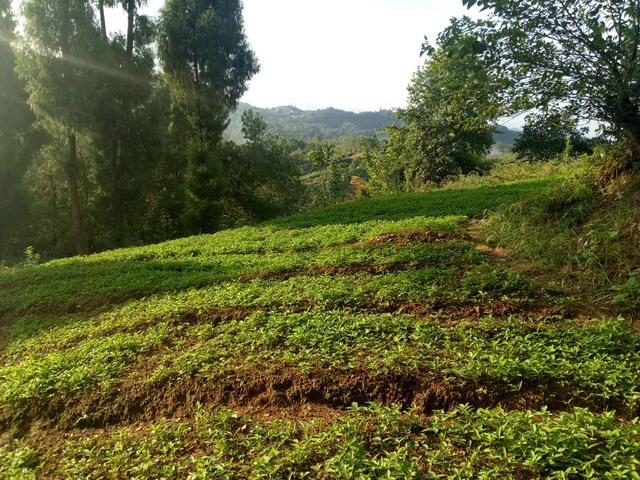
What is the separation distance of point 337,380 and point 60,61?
15.8m

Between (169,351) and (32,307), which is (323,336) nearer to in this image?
(169,351)

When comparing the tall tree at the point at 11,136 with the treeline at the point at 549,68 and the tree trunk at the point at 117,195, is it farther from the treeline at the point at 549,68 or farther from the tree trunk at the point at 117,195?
the treeline at the point at 549,68

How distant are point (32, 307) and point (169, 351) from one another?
404 cm

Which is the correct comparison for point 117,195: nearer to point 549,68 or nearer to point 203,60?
point 203,60

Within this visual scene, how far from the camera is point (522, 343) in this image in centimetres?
370

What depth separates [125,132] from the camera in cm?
1709

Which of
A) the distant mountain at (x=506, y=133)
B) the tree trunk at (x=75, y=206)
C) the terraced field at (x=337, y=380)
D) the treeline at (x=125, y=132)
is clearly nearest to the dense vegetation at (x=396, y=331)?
the terraced field at (x=337, y=380)

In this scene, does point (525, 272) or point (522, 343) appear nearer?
point (522, 343)

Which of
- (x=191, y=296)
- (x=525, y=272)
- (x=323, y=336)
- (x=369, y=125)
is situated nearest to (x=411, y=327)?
(x=323, y=336)

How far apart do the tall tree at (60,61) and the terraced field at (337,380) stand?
10.8m

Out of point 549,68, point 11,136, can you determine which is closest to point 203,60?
point 11,136

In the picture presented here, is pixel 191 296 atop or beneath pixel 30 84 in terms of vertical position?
beneath

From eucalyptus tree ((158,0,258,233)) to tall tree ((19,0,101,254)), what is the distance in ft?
13.4

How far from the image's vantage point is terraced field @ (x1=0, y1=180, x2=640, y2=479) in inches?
107
